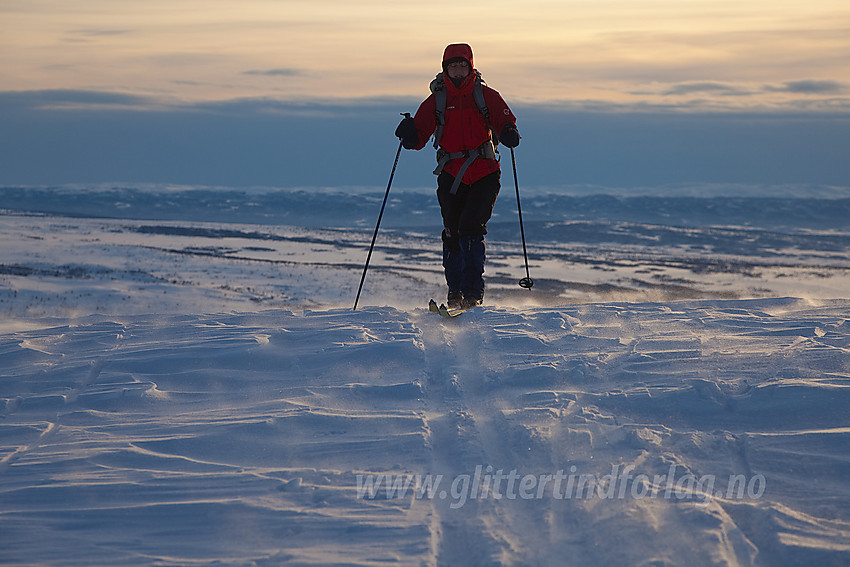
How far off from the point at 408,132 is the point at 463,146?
0.56m

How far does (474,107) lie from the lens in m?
7.03

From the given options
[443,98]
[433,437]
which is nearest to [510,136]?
[443,98]

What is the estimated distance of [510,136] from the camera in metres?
6.95

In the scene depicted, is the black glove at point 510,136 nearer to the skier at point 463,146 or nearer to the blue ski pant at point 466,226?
the skier at point 463,146

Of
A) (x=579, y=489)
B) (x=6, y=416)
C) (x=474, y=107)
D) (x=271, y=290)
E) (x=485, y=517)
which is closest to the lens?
(x=485, y=517)

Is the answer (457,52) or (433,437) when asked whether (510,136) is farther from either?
(433,437)

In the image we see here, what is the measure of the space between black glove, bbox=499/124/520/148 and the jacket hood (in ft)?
2.28

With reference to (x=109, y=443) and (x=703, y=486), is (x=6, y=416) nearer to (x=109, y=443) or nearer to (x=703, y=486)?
(x=109, y=443)

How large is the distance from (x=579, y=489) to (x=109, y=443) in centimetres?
253

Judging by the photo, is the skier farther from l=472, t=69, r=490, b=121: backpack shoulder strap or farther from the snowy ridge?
the snowy ridge

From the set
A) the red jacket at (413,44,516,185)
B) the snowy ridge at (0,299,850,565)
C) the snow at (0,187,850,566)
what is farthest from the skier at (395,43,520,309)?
the snowy ridge at (0,299,850,565)

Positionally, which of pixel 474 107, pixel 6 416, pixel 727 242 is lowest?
pixel 727 242

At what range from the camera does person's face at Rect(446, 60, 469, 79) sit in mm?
6875

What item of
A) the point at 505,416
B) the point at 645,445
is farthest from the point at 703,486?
the point at 505,416
